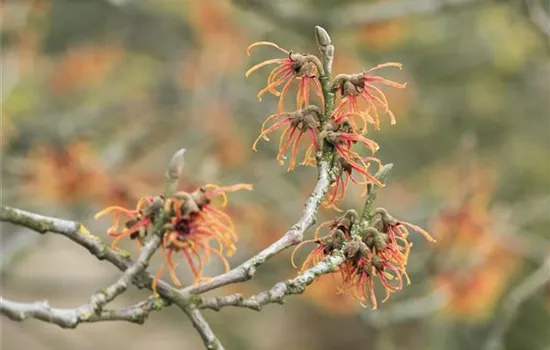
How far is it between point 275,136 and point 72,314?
154 inches

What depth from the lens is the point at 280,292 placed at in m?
1.57

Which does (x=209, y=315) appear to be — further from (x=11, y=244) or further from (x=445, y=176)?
(x=11, y=244)

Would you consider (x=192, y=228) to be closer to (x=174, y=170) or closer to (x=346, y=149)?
(x=174, y=170)

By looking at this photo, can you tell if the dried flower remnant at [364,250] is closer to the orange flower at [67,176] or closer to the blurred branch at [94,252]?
the blurred branch at [94,252]

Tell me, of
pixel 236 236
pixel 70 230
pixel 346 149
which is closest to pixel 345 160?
pixel 346 149

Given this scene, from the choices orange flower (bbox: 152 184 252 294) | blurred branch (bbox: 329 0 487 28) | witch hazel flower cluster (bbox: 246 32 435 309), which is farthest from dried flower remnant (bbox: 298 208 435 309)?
blurred branch (bbox: 329 0 487 28)

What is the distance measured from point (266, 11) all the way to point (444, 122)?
2.52 metres

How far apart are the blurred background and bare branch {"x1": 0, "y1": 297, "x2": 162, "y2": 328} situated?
199 centimetres

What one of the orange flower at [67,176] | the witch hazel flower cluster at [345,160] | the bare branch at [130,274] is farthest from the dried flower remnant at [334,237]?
the orange flower at [67,176]

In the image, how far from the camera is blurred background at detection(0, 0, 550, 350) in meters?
3.87

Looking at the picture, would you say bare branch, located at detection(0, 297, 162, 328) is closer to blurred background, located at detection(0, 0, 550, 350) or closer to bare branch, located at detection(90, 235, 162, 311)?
bare branch, located at detection(90, 235, 162, 311)

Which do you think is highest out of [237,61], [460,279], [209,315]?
[237,61]

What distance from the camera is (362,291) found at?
5.40 feet

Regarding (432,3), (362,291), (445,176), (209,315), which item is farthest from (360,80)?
(209,315)
